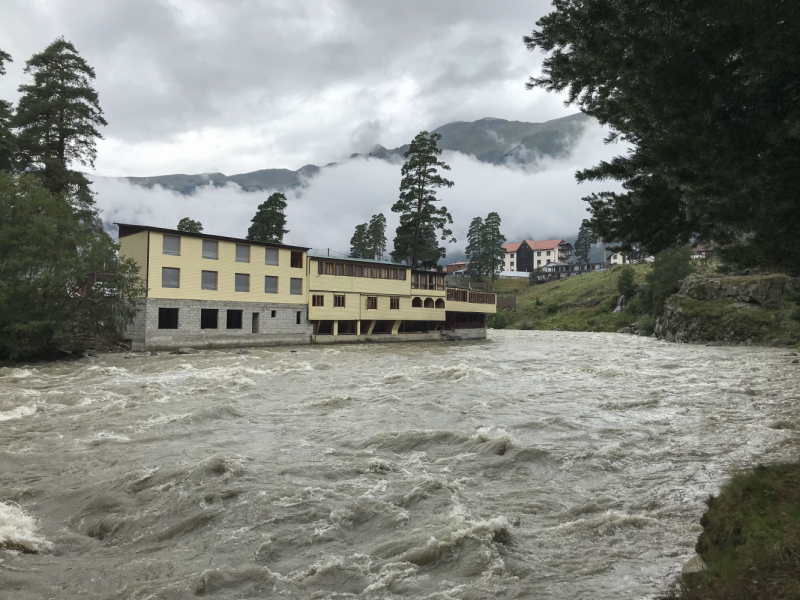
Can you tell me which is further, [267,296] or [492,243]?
[492,243]

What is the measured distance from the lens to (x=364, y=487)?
877 cm

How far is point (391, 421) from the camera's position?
14.1m

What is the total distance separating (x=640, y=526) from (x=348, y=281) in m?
44.7

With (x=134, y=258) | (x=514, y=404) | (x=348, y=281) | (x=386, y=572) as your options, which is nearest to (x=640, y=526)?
(x=386, y=572)

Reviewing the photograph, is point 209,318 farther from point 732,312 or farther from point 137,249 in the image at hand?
point 732,312

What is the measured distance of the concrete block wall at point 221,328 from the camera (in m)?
37.5

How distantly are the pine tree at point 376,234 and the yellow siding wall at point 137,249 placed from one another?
81581 millimetres

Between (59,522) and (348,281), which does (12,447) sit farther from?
(348,281)

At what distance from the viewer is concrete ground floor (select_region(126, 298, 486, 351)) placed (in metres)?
37.7

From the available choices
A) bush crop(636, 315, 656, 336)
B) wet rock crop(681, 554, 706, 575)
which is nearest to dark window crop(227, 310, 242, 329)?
wet rock crop(681, 554, 706, 575)

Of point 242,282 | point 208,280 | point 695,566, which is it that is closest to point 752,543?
point 695,566

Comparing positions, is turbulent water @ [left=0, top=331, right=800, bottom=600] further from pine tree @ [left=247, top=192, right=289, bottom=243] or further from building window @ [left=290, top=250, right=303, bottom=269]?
pine tree @ [left=247, top=192, right=289, bottom=243]

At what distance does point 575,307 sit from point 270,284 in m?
70.1

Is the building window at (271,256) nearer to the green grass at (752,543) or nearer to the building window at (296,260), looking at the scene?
the building window at (296,260)
